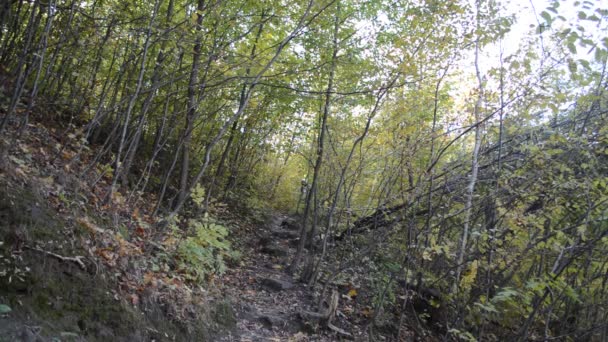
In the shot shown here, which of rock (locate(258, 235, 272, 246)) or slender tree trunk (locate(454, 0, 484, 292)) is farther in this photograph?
rock (locate(258, 235, 272, 246))

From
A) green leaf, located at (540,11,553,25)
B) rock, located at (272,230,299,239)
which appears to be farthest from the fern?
rock, located at (272,230,299,239)

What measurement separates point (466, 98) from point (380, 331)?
5.14m

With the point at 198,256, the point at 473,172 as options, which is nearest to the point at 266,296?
the point at 198,256

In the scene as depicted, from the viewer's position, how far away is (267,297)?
8047mm

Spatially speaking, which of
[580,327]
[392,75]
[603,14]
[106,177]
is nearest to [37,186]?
[106,177]

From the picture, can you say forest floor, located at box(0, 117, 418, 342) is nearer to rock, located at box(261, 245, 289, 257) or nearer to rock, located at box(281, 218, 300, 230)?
rock, located at box(261, 245, 289, 257)

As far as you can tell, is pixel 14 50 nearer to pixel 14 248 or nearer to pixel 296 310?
pixel 14 248

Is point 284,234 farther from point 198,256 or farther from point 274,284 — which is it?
point 198,256

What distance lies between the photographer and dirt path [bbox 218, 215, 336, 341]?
6527 millimetres

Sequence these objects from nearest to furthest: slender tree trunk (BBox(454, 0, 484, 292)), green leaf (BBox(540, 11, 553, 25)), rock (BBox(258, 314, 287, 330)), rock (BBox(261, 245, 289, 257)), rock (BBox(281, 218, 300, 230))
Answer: green leaf (BBox(540, 11, 553, 25)) < rock (BBox(258, 314, 287, 330)) < slender tree trunk (BBox(454, 0, 484, 292)) < rock (BBox(261, 245, 289, 257)) < rock (BBox(281, 218, 300, 230))

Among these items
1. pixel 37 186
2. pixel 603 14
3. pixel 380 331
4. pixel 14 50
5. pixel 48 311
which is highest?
pixel 603 14

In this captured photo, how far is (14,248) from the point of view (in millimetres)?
3609

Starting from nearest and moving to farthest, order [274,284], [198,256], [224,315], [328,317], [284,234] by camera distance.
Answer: [224,315]
[198,256]
[328,317]
[274,284]
[284,234]

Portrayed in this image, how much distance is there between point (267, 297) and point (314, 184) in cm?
306
